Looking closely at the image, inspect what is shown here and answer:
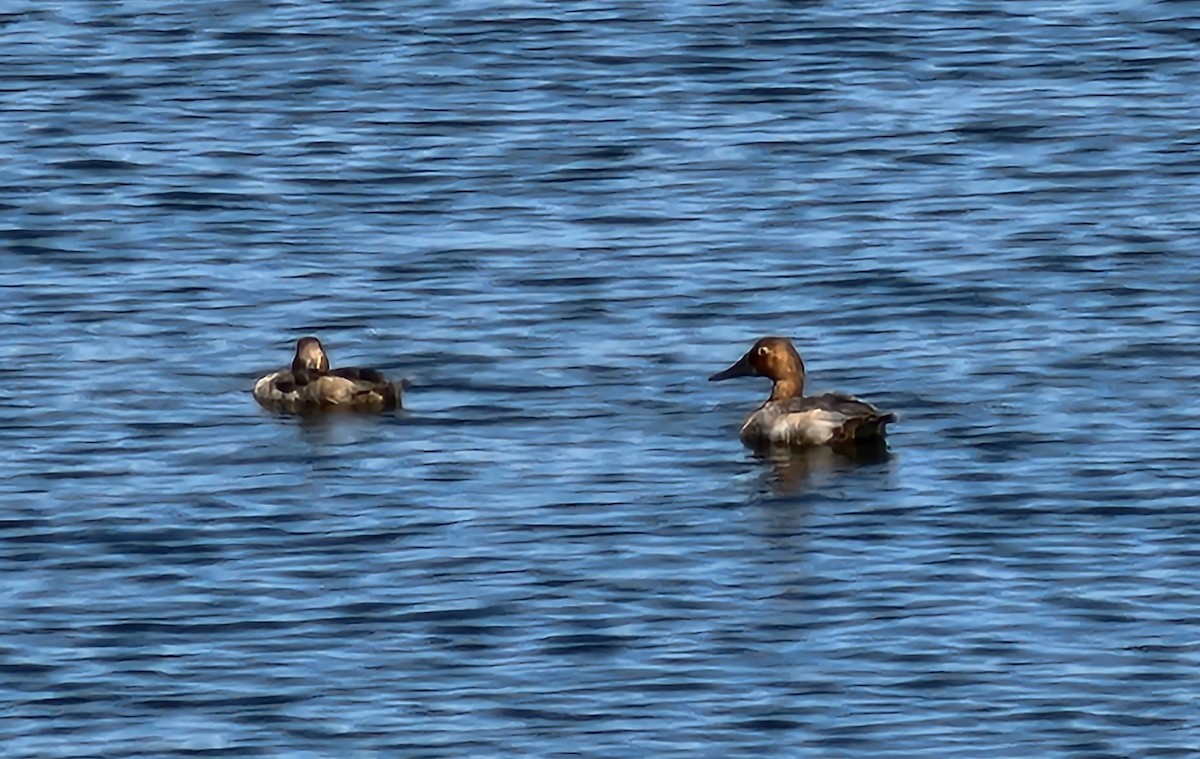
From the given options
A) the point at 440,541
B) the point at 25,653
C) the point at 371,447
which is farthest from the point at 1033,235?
the point at 25,653

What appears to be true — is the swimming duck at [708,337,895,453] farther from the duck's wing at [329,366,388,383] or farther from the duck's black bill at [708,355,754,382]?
the duck's wing at [329,366,388,383]

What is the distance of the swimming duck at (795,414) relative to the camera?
2066 centimetres

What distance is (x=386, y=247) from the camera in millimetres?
26156

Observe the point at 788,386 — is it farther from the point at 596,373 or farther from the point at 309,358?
the point at 309,358

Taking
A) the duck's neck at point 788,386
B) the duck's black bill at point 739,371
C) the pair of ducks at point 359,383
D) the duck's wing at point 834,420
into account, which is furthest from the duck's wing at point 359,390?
the duck's wing at point 834,420

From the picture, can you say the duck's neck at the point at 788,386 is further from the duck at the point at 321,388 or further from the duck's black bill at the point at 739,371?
the duck at the point at 321,388

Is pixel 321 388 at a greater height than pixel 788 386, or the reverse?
pixel 321 388

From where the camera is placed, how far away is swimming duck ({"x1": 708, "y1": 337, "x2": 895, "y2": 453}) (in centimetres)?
2066

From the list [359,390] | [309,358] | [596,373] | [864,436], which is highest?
[309,358]

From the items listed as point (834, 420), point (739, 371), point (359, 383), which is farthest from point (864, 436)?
point (359, 383)

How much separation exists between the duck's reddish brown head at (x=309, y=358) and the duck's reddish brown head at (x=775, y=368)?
2437mm

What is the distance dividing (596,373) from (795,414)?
6.04 feet

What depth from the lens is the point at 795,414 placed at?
2103 centimetres

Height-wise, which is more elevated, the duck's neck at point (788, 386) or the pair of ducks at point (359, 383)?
the pair of ducks at point (359, 383)
